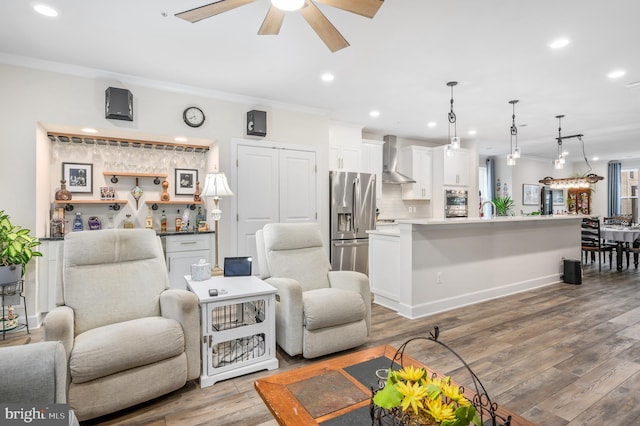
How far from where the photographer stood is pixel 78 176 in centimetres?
412

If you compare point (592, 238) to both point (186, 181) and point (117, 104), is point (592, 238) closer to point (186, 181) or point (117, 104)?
point (186, 181)

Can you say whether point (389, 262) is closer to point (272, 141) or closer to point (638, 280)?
point (272, 141)

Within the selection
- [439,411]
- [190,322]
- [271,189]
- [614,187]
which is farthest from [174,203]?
[614,187]

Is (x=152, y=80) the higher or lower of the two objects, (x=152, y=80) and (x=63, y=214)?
the higher

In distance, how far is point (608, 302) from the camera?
4176mm

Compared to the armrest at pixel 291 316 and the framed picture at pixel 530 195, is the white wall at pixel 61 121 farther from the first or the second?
the framed picture at pixel 530 195

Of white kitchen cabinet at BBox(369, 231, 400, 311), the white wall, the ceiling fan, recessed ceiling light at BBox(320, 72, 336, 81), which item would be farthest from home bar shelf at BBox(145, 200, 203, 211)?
the ceiling fan

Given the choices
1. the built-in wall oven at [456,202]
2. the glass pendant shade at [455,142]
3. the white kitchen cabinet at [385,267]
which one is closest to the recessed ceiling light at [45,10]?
the white kitchen cabinet at [385,267]

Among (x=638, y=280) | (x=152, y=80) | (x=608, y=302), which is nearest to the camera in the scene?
(x=152, y=80)

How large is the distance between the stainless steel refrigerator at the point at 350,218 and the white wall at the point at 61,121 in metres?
1.65

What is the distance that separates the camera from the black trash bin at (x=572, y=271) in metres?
5.07

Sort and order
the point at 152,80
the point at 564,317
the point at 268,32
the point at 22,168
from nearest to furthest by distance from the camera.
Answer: the point at 268,32
the point at 22,168
the point at 564,317
the point at 152,80

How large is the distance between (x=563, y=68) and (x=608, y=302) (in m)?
2.97

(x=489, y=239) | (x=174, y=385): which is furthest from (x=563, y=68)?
(x=174, y=385)
